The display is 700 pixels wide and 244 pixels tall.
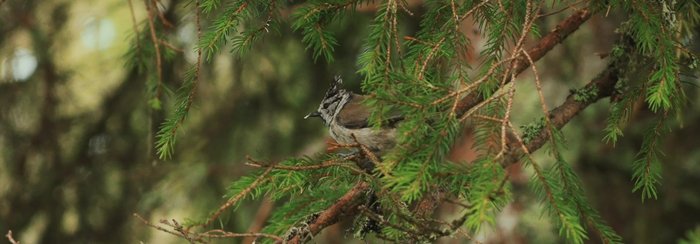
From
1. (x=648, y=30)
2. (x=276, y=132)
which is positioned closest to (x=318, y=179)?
(x=648, y=30)

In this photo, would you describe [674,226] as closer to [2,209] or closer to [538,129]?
[538,129]

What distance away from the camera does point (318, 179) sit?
2455mm

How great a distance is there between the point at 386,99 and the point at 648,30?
2.56ft

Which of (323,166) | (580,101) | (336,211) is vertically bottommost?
(336,211)

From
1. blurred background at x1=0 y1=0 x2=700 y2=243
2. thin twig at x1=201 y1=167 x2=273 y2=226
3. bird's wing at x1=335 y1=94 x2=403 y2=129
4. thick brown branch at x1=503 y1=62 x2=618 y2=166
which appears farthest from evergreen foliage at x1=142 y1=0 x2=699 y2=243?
blurred background at x1=0 y1=0 x2=700 y2=243

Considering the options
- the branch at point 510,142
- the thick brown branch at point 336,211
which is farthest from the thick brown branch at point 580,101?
the thick brown branch at point 336,211

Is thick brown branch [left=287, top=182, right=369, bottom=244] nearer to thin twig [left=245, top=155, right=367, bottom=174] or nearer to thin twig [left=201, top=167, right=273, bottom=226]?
thin twig [left=245, top=155, right=367, bottom=174]

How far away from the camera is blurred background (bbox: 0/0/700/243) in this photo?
5059mm

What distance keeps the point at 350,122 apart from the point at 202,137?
9.20 ft

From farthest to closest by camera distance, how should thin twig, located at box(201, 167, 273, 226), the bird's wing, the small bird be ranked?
the bird's wing, the small bird, thin twig, located at box(201, 167, 273, 226)

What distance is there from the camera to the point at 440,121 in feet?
6.64

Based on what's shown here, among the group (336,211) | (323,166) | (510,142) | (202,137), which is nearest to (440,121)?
(323,166)

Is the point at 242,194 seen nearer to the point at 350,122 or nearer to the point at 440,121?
the point at 440,121

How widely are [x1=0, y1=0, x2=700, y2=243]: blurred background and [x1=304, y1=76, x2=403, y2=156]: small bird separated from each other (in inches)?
71.4
